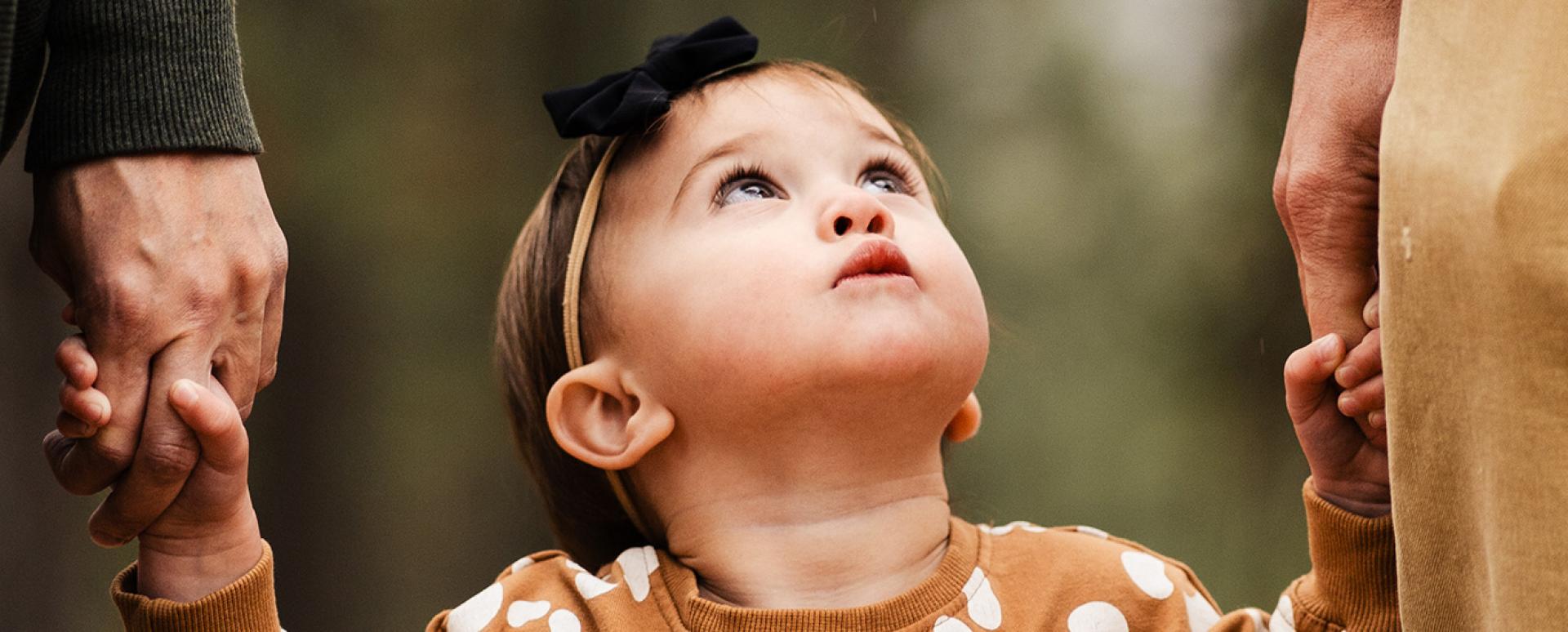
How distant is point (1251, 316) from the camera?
166 inches

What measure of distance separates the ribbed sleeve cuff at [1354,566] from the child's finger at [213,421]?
0.98 m

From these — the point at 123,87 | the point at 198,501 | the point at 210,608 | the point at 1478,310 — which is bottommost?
the point at 210,608

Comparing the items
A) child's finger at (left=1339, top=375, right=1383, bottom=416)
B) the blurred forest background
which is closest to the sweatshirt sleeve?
child's finger at (left=1339, top=375, right=1383, bottom=416)

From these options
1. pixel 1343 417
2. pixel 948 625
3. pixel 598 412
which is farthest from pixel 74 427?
pixel 1343 417

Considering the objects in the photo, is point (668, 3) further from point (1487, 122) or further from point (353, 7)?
point (1487, 122)

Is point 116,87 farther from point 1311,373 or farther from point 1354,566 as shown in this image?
point 1354,566

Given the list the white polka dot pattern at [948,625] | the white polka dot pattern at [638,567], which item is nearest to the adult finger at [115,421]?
the white polka dot pattern at [638,567]

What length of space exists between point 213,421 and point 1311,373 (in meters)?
0.94

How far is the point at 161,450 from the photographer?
48.6 inches

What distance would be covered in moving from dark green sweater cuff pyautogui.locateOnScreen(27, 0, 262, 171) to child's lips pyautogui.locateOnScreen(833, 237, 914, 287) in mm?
602

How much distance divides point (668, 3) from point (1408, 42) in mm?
3225

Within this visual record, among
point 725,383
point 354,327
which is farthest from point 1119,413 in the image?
point 725,383

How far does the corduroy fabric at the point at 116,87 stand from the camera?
1.21 m

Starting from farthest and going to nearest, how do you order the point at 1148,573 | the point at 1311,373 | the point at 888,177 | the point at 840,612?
the point at 888,177 < the point at 1148,573 < the point at 840,612 < the point at 1311,373
